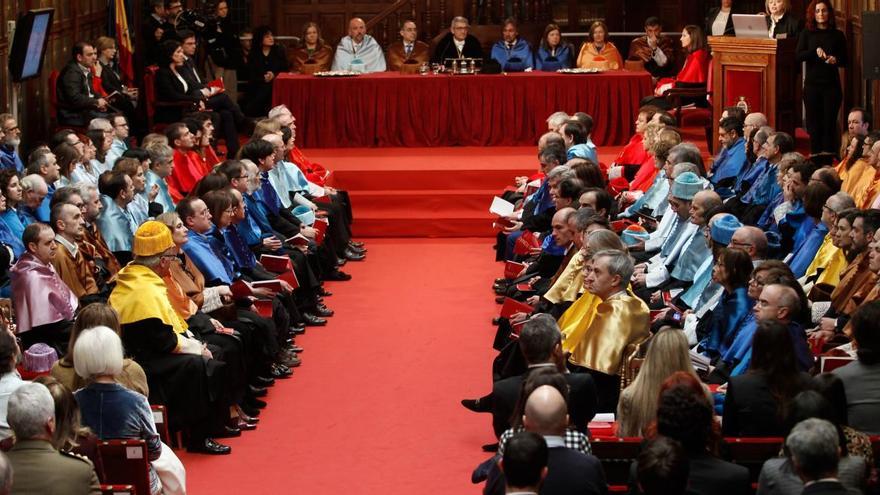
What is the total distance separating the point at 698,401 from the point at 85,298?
15.9 ft

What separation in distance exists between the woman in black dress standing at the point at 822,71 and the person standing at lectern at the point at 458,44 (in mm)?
4493

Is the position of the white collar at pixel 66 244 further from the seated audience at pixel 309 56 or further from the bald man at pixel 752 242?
the seated audience at pixel 309 56

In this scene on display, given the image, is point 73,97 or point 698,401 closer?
point 698,401

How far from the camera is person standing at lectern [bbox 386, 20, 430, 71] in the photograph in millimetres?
17703

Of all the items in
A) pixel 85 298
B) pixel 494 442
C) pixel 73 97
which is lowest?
pixel 494 442

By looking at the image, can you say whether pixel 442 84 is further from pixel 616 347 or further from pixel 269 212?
pixel 616 347

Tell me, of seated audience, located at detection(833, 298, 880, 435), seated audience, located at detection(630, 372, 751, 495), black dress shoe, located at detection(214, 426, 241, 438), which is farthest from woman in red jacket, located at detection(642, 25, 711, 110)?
seated audience, located at detection(630, 372, 751, 495)

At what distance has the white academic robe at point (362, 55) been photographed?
17.6 meters

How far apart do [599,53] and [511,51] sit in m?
1.05

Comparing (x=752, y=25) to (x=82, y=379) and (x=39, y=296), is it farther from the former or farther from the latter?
(x=82, y=379)

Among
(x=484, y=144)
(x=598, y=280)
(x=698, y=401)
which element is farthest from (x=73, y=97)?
(x=698, y=401)

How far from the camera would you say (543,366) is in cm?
642

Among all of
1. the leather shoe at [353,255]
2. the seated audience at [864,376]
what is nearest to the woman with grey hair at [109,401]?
the seated audience at [864,376]

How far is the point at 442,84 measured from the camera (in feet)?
53.8
